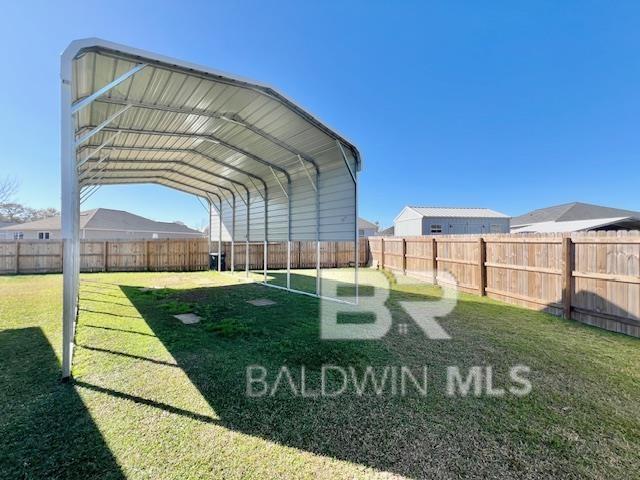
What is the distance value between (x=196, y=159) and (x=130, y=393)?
25.2 feet

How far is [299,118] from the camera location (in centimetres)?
546

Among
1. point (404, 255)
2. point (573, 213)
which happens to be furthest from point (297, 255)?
point (573, 213)

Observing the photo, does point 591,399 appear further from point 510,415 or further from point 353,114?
point 353,114

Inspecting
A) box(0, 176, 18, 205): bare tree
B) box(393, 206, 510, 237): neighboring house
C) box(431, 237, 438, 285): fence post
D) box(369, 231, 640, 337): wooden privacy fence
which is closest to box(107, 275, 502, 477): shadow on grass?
box(369, 231, 640, 337): wooden privacy fence

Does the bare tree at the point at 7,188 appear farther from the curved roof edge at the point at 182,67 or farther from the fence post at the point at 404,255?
the fence post at the point at 404,255

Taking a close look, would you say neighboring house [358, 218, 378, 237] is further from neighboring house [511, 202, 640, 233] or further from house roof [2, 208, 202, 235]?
house roof [2, 208, 202, 235]

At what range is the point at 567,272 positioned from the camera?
A: 5113 mm

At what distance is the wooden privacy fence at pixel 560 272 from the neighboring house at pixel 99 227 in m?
20.8

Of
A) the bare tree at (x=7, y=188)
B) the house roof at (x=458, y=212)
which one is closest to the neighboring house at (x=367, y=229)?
the house roof at (x=458, y=212)

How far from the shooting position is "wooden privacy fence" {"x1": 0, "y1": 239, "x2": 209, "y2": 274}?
1144 cm

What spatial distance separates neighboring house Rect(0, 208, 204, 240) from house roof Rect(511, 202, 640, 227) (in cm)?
3068

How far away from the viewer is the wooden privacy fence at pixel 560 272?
431 cm

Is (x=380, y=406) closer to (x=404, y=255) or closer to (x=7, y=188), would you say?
(x=404, y=255)

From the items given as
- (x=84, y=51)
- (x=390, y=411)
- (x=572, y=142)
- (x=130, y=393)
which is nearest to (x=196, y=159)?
(x=84, y=51)
